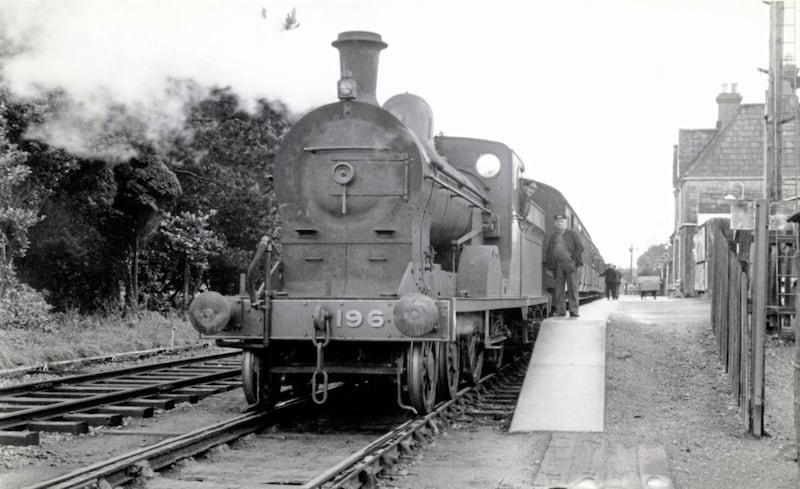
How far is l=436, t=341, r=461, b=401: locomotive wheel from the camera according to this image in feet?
26.9

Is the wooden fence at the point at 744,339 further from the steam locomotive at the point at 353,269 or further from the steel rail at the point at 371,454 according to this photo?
the steel rail at the point at 371,454

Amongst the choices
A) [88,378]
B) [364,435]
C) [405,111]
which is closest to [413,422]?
[364,435]

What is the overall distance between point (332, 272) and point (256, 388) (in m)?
1.33

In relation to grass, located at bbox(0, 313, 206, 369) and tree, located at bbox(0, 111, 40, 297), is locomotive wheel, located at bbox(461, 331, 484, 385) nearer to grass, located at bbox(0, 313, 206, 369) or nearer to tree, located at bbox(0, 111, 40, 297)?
grass, located at bbox(0, 313, 206, 369)

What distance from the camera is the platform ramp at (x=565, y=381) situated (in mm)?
7590

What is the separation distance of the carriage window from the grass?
6713 millimetres

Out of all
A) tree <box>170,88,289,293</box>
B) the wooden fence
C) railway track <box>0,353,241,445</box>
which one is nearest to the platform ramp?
the wooden fence

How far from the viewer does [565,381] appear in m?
8.80

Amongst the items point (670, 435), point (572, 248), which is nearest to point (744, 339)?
point (670, 435)

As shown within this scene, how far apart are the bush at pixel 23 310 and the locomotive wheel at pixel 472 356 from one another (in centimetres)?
752

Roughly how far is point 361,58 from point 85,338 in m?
8.22

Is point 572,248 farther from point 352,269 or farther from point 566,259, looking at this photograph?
point 352,269

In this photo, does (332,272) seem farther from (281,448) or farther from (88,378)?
(88,378)

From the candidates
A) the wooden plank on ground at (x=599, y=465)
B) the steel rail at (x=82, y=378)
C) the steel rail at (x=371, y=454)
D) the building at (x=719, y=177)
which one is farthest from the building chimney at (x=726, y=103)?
the wooden plank on ground at (x=599, y=465)
